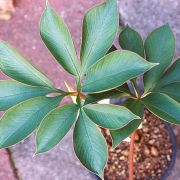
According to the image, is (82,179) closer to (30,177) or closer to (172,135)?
(30,177)

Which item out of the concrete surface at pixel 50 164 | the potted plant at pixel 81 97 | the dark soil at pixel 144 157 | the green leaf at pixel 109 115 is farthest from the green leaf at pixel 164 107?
the concrete surface at pixel 50 164

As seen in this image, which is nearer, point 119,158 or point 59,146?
point 119,158

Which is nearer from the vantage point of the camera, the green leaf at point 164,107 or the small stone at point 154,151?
the green leaf at point 164,107

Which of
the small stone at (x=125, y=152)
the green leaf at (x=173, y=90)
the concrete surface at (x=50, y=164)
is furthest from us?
the concrete surface at (x=50, y=164)

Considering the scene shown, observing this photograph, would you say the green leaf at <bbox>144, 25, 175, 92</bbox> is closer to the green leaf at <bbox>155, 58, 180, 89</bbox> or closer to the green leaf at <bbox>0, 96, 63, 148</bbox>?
the green leaf at <bbox>155, 58, 180, 89</bbox>

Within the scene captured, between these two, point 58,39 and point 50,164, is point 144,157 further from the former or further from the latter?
point 58,39

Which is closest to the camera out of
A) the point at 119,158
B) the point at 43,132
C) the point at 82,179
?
the point at 43,132

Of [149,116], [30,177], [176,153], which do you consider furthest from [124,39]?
[30,177]

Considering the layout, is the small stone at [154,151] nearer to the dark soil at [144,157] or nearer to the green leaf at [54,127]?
the dark soil at [144,157]
